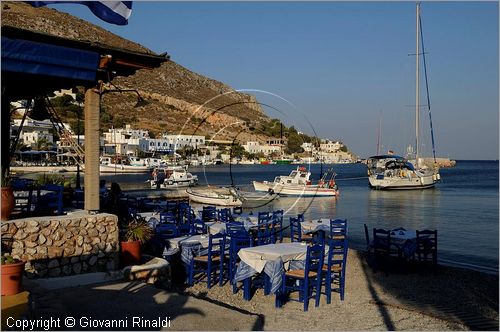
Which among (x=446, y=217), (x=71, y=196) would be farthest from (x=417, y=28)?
(x=71, y=196)

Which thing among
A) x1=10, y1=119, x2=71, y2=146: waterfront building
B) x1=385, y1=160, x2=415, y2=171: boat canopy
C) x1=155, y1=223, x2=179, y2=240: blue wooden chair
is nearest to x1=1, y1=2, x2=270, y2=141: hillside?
x1=10, y1=119, x2=71, y2=146: waterfront building

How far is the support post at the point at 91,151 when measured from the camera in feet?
34.1

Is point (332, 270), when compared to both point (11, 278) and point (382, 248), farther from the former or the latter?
point (11, 278)

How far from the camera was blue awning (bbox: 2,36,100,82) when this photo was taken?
8.70 m

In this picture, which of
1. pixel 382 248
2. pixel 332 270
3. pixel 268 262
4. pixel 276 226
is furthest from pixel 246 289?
pixel 276 226

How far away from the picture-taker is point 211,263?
11234 mm

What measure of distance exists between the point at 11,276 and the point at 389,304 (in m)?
6.97

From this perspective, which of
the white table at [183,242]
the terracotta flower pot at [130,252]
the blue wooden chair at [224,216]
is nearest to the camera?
the terracotta flower pot at [130,252]

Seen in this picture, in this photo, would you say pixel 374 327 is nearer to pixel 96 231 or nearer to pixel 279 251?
pixel 279 251

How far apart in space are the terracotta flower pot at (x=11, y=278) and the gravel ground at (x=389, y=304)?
3.82m

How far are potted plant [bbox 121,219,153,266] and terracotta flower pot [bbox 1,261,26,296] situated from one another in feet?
12.2

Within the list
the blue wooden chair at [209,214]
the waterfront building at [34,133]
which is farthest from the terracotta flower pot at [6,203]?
the waterfront building at [34,133]

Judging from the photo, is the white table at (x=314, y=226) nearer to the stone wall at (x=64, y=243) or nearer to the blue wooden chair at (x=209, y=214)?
the blue wooden chair at (x=209, y=214)

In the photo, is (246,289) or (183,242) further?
(183,242)
